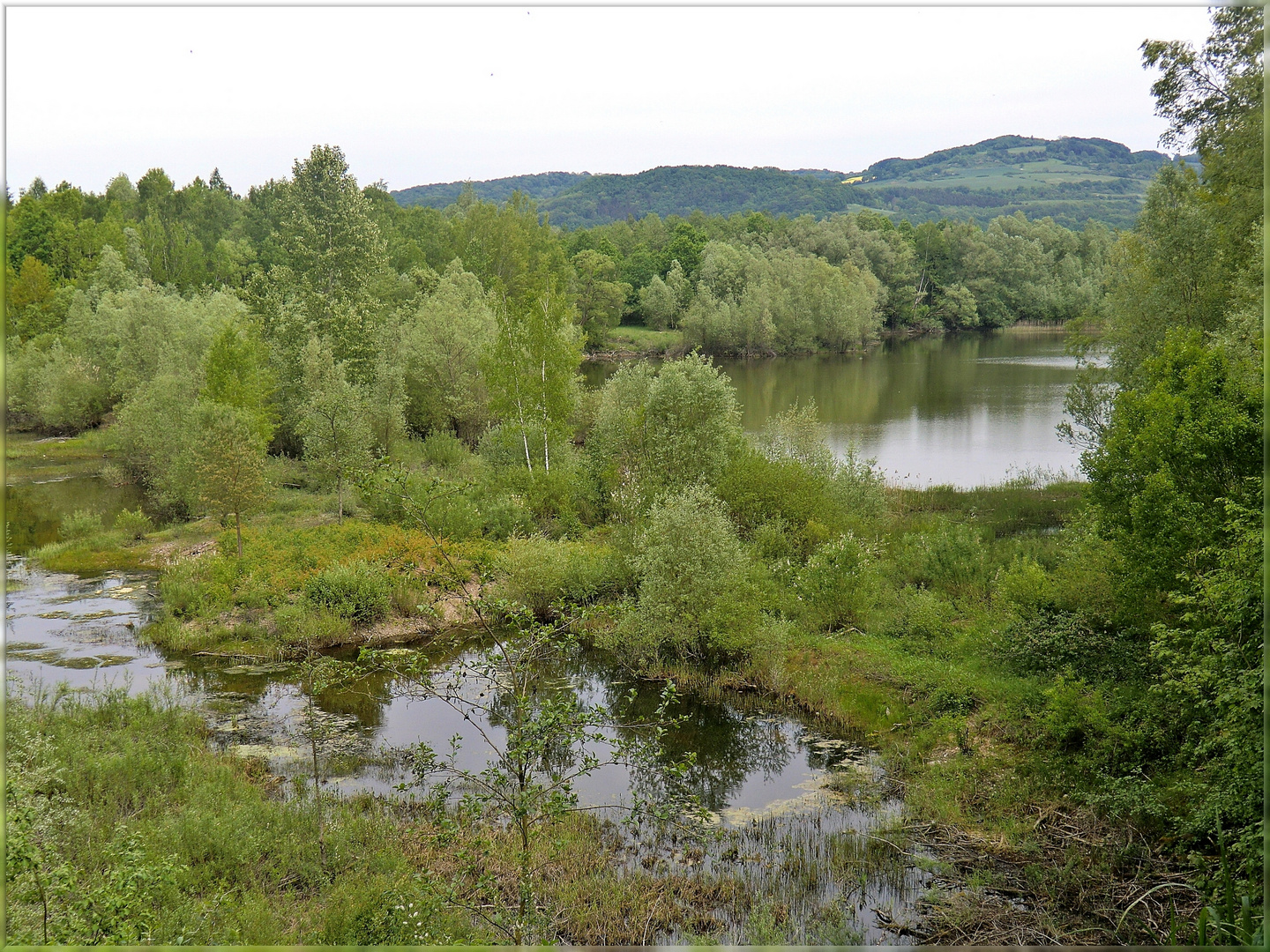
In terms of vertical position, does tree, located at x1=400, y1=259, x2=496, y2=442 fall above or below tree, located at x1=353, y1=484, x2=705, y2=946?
above

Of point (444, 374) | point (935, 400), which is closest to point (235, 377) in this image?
point (444, 374)

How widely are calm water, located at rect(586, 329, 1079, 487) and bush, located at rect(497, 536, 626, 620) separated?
1316 centimetres

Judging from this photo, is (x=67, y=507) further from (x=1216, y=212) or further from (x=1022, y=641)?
(x=1216, y=212)

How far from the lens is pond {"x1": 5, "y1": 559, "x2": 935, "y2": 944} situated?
416 inches

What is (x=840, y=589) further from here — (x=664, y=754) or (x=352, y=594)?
Answer: (x=352, y=594)

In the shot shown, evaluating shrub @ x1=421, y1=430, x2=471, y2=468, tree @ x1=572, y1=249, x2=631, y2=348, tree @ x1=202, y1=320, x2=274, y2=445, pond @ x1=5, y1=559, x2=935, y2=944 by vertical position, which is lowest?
pond @ x1=5, y1=559, x2=935, y2=944

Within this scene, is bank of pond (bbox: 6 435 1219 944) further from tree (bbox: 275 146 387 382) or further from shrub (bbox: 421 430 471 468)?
tree (bbox: 275 146 387 382)

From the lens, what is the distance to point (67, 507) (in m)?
30.4

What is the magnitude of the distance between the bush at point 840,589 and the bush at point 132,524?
20.9 m

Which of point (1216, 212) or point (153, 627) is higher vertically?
point (1216, 212)

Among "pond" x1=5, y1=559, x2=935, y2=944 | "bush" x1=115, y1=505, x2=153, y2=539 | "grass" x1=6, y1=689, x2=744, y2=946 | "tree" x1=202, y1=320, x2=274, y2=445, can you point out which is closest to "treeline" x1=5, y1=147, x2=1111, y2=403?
"tree" x1=202, y1=320, x2=274, y2=445

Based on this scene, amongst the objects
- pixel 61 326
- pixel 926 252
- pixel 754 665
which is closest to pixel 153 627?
pixel 754 665

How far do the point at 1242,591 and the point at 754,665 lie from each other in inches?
377

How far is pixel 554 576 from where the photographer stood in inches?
802
